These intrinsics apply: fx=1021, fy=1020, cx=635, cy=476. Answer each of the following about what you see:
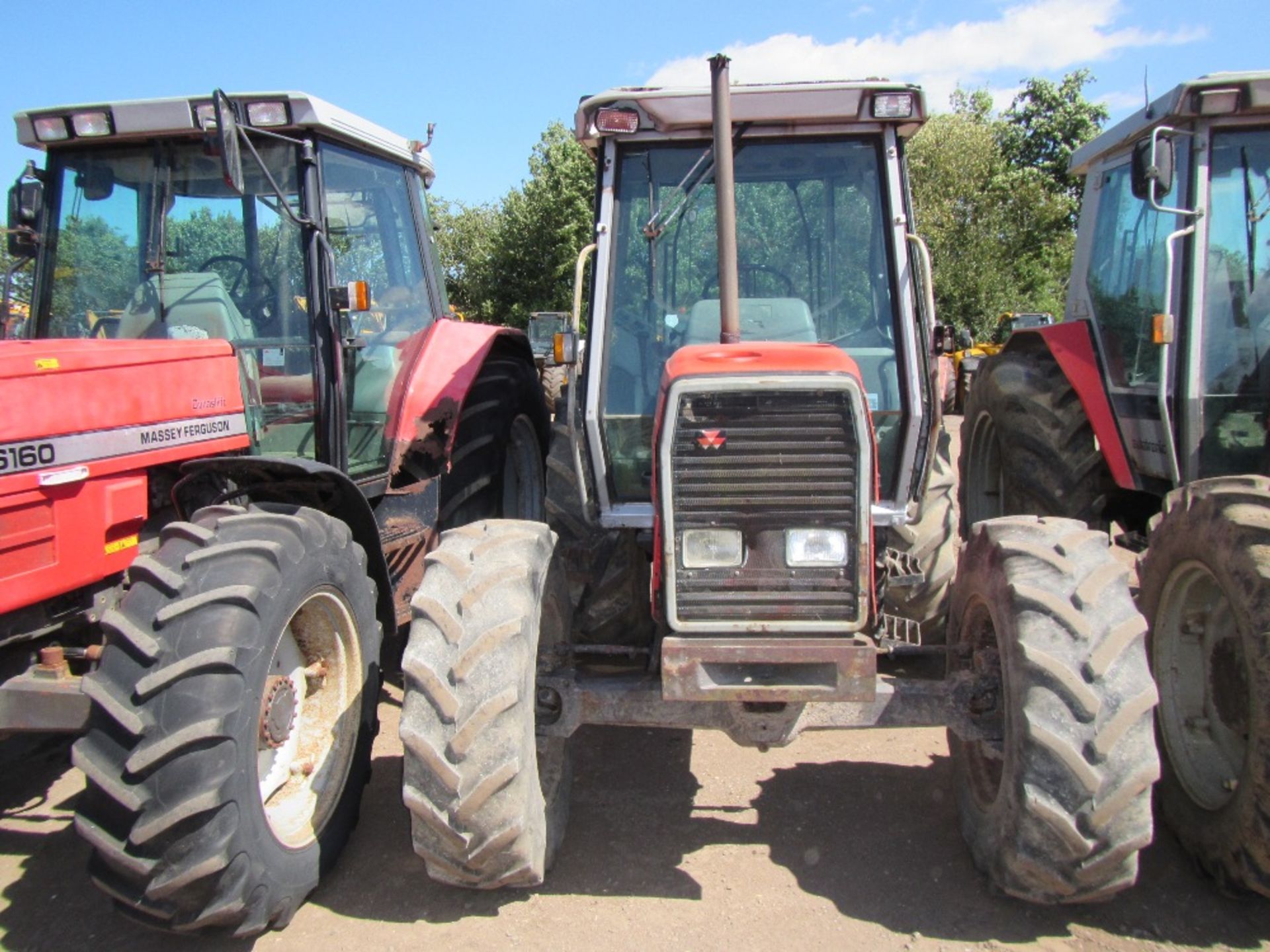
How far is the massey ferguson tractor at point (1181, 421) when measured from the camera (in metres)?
3.00

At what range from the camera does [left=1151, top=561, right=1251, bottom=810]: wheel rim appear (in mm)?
A: 3141

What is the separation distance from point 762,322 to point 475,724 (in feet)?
6.11

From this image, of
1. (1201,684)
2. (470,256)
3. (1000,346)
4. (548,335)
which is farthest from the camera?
(470,256)

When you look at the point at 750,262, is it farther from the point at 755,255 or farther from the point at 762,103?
the point at 762,103

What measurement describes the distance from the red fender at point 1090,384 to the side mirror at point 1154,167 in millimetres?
1017

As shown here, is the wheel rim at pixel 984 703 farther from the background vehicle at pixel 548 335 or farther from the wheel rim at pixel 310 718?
the background vehicle at pixel 548 335

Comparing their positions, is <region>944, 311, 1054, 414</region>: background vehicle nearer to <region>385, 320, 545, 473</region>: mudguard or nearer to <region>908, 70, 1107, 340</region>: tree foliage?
<region>385, 320, 545, 473</region>: mudguard

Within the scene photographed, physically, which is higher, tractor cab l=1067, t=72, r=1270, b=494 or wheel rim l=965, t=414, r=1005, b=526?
tractor cab l=1067, t=72, r=1270, b=494

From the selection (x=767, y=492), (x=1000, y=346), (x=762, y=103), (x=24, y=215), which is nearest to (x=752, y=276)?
(x=762, y=103)

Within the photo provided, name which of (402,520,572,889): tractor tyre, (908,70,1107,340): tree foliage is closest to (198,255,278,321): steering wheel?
(402,520,572,889): tractor tyre

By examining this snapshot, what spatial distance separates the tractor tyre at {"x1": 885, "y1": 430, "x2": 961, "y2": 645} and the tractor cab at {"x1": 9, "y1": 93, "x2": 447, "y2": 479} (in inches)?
92.9

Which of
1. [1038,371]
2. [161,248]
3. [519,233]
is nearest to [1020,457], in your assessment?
[1038,371]

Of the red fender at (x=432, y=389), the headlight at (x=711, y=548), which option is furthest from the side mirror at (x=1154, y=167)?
the red fender at (x=432, y=389)

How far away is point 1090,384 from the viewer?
4855mm
